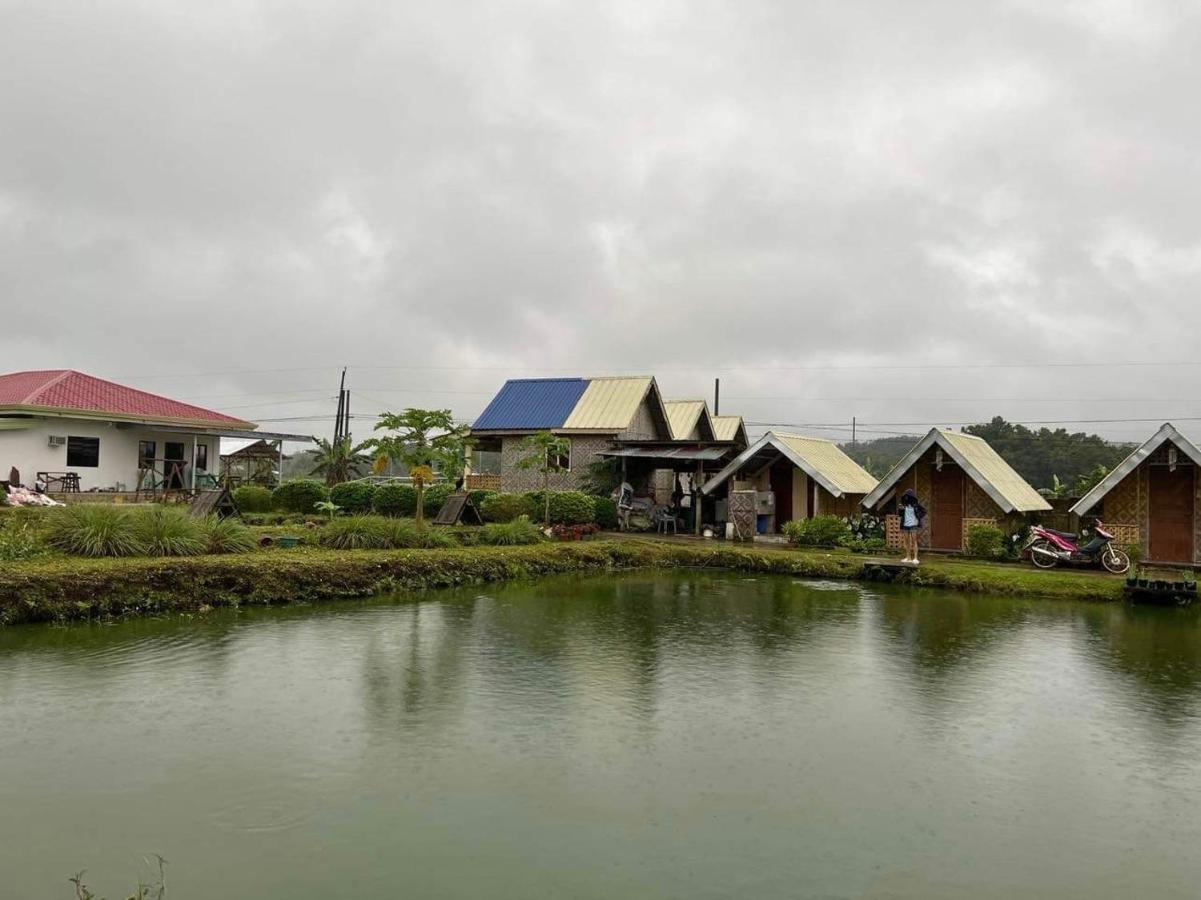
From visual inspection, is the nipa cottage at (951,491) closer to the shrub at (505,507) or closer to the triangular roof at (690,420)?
the shrub at (505,507)

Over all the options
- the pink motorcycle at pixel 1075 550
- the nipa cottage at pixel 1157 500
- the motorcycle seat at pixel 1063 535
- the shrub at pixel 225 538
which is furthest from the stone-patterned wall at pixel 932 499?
the shrub at pixel 225 538

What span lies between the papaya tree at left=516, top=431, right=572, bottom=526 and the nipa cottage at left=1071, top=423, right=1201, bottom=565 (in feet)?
44.5

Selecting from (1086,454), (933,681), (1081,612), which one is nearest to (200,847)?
(933,681)

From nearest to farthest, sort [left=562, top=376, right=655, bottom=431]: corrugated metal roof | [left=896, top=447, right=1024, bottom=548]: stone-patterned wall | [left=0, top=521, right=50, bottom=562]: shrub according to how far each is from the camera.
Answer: [left=0, top=521, right=50, bottom=562]: shrub → [left=896, top=447, right=1024, bottom=548]: stone-patterned wall → [left=562, top=376, right=655, bottom=431]: corrugated metal roof

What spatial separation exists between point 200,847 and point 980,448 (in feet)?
72.1

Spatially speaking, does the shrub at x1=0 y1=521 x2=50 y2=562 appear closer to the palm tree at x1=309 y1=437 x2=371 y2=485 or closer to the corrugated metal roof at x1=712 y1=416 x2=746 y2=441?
the palm tree at x1=309 y1=437 x2=371 y2=485

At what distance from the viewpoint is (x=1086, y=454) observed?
48.5 m

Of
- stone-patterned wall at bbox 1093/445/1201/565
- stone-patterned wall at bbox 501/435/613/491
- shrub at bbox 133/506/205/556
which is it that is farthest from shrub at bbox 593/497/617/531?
stone-patterned wall at bbox 1093/445/1201/565

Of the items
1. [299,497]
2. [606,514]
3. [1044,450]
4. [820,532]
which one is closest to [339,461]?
[299,497]

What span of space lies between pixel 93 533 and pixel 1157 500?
2133cm

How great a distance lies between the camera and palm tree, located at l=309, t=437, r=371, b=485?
36.1 metres

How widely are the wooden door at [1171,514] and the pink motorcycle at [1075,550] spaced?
98cm

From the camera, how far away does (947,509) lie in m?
22.4

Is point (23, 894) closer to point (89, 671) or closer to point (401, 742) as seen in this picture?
point (401, 742)
